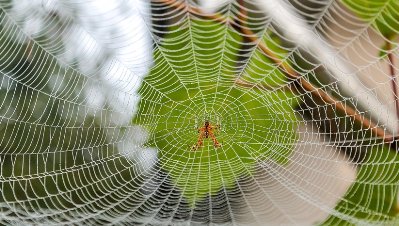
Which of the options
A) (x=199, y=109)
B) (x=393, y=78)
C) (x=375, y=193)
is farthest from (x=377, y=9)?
(x=199, y=109)

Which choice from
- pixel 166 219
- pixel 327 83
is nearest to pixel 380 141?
pixel 327 83

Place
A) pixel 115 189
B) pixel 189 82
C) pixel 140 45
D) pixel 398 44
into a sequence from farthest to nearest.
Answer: pixel 115 189
pixel 189 82
pixel 140 45
pixel 398 44

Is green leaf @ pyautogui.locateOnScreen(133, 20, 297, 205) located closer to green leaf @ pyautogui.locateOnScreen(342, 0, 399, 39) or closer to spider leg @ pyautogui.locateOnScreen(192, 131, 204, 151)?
spider leg @ pyautogui.locateOnScreen(192, 131, 204, 151)

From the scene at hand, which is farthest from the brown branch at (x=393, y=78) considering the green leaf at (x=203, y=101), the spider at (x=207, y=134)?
the spider at (x=207, y=134)

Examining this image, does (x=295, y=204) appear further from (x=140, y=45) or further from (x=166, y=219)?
(x=140, y=45)

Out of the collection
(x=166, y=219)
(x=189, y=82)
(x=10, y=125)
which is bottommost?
(x=166, y=219)

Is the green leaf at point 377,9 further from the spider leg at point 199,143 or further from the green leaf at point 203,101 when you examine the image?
the spider leg at point 199,143

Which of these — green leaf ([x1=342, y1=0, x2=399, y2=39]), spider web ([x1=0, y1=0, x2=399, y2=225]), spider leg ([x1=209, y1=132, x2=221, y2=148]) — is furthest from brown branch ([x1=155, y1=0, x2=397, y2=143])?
spider leg ([x1=209, y1=132, x2=221, y2=148])

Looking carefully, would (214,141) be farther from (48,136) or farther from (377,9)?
→ (377,9)

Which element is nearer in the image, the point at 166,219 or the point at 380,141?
the point at 380,141
